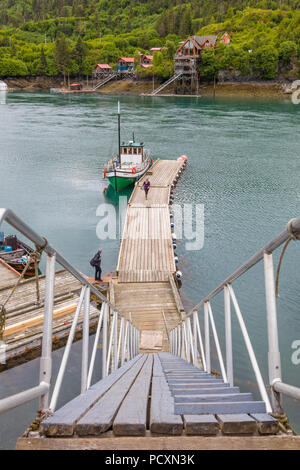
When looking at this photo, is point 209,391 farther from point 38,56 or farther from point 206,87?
point 38,56

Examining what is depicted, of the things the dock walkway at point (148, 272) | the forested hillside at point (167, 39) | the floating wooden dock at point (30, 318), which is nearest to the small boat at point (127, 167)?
the dock walkway at point (148, 272)

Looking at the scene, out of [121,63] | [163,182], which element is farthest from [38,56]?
[163,182]

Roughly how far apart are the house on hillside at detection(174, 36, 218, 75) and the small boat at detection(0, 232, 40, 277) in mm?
102443

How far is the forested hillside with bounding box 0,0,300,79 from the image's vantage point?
11081 centimetres

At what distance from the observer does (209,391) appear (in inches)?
122

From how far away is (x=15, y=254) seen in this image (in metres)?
19.3

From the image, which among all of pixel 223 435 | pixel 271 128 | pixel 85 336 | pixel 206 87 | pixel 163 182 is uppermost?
pixel 206 87

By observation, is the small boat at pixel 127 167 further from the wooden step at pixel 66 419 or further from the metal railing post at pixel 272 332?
the wooden step at pixel 66 419

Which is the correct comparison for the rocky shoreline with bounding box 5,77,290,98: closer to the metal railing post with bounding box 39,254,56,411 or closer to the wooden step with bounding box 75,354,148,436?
the metal railing post with bounding box 39,254,56,411

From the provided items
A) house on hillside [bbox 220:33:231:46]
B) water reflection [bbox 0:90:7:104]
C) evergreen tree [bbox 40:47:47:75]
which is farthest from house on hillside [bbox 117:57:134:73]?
water reflection [bbox 0:90:7:104]

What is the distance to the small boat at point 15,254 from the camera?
61.1 ft

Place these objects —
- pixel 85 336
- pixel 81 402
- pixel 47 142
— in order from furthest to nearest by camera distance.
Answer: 1. pixel 47 142
2. pixel 85 336
3. pixel 81 402

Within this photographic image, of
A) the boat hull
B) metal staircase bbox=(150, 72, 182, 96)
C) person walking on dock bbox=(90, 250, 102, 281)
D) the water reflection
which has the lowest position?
person walking on dock bbox=(90, 250, 102, 281)

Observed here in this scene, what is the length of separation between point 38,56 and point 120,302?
140 meters
